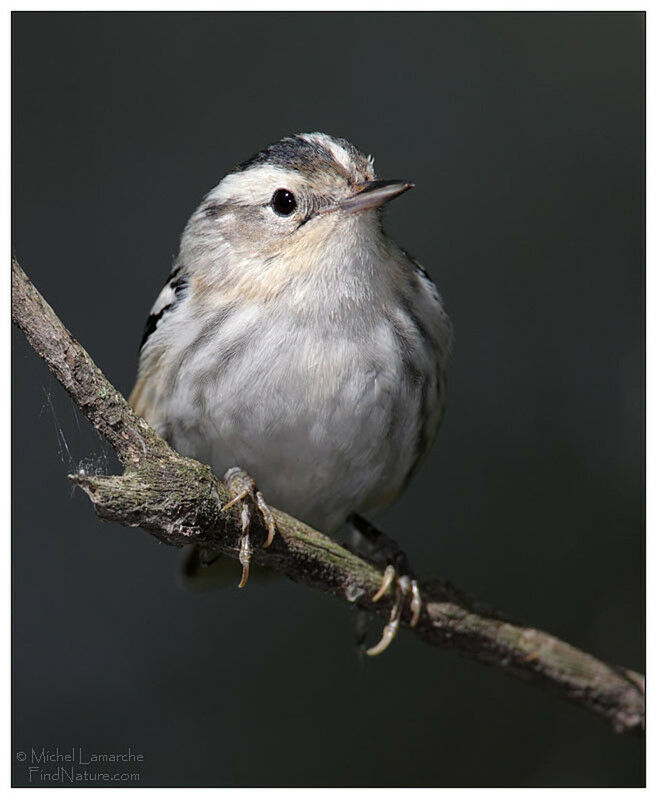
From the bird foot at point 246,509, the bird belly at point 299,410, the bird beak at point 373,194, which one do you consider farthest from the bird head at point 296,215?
the bird foot at point 246,509

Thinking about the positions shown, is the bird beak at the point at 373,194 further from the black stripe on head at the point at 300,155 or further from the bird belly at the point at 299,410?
the bird belly at the point at 299,410

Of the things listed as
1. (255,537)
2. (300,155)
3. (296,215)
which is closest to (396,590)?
(255,537)

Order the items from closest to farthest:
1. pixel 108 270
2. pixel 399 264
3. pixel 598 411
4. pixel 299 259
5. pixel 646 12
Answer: pixel 299 259 → pixel 399 264 → pixel 646 12 → pixel 108 270 → pixel 598 411

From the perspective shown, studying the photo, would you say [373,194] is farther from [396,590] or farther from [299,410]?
[396,590]

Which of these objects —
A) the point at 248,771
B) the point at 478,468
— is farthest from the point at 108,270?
the point at 248,771

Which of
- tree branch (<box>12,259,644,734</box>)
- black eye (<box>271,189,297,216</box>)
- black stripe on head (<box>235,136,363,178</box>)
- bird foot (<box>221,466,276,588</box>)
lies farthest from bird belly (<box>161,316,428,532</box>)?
black stripe on head (<box>235,136,363,178</box>)

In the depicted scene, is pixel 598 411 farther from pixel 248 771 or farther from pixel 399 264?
pixel 248 771

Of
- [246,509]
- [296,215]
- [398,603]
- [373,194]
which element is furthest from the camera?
[398,603]
